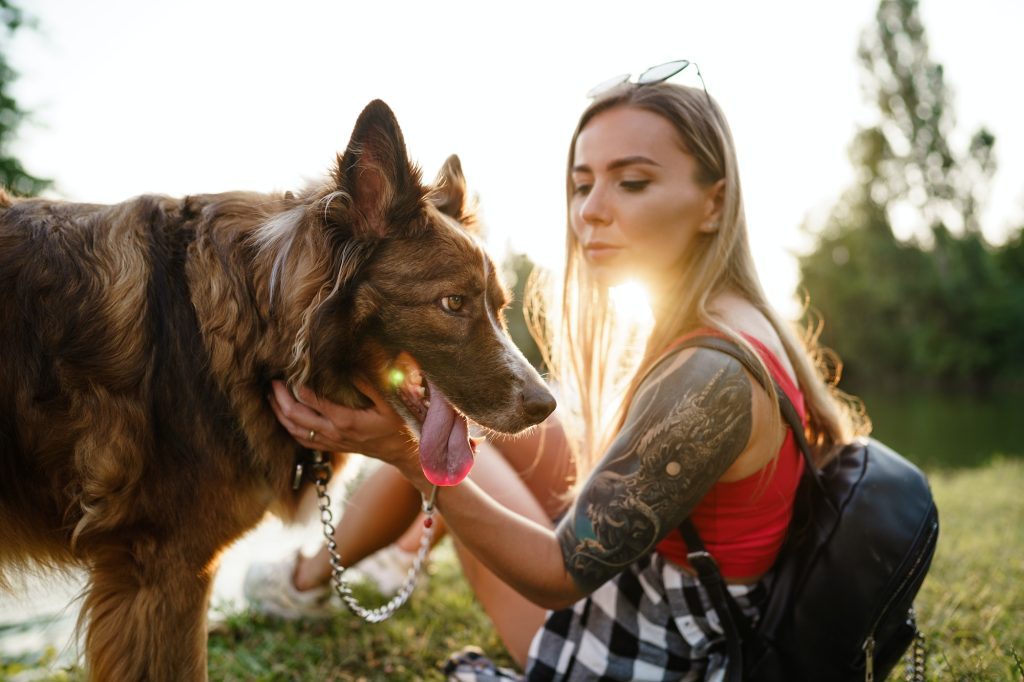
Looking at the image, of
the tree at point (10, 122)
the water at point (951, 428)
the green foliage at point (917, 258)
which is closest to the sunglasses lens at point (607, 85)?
the tree at point (10, 122)

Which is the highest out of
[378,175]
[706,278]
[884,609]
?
[378,175]

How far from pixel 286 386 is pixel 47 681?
2.37 metres

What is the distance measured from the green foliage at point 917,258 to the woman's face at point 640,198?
4081 centimetres

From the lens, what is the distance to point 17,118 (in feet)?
21.1

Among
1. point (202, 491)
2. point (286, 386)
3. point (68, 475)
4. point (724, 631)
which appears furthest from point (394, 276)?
point (724, 631)

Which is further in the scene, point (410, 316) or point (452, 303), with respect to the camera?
point (452, 303)

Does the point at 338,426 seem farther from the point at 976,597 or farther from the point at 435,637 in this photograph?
the point at 976,597

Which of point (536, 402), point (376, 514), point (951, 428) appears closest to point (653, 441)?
point (536, 402)

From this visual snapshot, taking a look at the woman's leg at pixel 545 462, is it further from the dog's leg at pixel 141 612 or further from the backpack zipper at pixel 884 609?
the dog's leg at pixel 141 612

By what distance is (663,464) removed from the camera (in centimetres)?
244

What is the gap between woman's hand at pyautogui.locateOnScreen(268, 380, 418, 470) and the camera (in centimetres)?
252

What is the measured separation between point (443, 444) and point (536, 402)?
0.41 meters

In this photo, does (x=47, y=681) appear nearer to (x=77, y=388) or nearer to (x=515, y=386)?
(x=77, y=388)

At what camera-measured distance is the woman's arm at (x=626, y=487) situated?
243 cm
